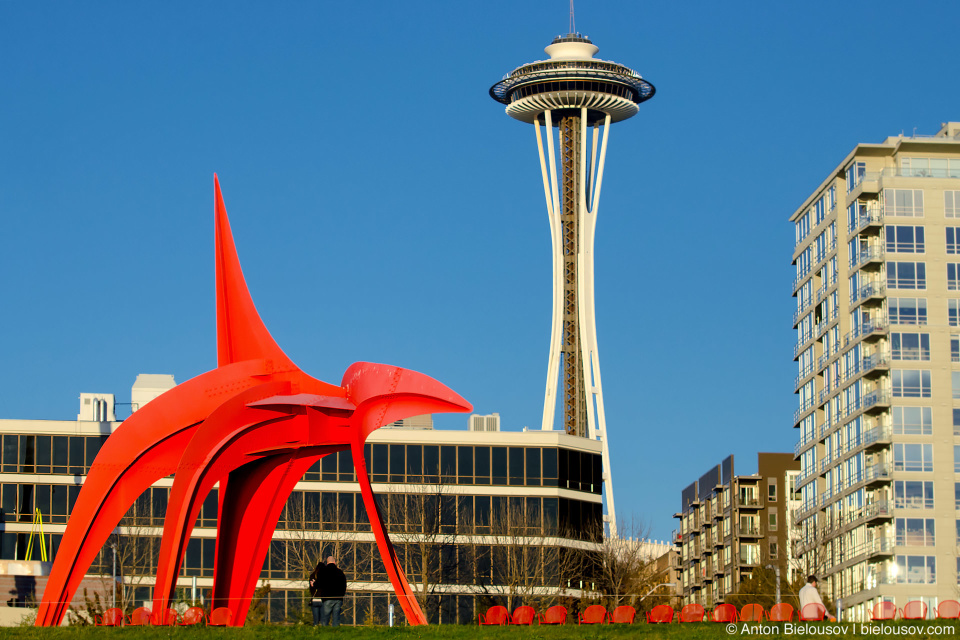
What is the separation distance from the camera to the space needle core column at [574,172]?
104363 millimetres

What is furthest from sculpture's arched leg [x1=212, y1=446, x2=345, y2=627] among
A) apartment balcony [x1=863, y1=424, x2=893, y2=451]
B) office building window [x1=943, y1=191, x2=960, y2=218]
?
office building window [x1=943, y1=191, x2=960, y2=218]

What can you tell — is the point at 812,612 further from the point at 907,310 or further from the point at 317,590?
the point at 907,310

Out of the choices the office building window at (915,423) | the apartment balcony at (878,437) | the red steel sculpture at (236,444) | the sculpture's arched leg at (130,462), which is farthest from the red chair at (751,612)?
the office building window at (915,423)

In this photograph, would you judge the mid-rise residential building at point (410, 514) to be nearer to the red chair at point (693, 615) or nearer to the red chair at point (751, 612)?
the red chair at point (751, 612)

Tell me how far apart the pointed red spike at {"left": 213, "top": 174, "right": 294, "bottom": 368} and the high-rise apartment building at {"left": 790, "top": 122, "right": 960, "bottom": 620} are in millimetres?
40020

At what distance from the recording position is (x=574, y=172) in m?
111

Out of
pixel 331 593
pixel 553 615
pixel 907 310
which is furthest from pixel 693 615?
pixel 907 310

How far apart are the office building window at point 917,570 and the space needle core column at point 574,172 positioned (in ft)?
98.3

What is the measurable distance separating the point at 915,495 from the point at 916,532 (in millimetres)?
1750

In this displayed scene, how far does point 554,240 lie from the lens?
106 m

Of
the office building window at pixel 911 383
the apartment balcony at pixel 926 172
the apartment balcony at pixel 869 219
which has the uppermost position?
the apartment balcony at pixel 926 172

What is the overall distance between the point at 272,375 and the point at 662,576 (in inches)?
3241

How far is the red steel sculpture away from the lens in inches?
1380

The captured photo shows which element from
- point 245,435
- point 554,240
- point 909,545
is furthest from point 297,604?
point 554,240
